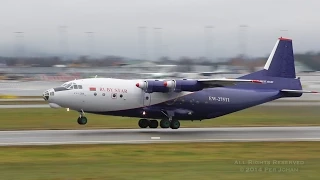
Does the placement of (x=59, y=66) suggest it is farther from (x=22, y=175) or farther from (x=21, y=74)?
(x=22, y=175)

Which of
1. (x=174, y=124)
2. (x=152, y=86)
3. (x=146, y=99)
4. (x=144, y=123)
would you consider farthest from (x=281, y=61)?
(x=144, y=123)

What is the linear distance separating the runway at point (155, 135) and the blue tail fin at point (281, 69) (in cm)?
284

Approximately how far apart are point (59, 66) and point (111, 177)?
121m

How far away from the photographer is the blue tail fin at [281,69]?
3384 centimetres

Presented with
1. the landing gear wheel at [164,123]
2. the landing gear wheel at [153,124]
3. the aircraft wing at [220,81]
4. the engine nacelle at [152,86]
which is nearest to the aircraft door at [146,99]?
the engine nacelle at [152,86]

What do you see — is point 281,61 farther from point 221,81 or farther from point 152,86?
point 152,86

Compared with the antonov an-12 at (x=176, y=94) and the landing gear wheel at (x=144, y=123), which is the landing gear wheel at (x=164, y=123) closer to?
the antonov an-12 at (x=176, y=94)

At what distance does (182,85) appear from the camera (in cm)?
3080

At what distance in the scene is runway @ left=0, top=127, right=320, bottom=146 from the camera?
26.4 m

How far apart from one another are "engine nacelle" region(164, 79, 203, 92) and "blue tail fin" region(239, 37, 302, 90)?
5061mm

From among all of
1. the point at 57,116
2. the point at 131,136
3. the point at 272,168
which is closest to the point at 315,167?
the point at 272,168

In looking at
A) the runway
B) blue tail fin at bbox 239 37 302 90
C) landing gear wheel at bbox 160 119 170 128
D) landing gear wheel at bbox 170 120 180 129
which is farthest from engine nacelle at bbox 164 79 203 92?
blue tail fin at bbox 239 37 302 90

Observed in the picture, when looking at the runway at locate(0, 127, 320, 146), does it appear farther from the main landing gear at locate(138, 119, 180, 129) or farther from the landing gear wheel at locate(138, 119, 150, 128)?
the landing gear wheel at locate(138, 119, 150, 128)

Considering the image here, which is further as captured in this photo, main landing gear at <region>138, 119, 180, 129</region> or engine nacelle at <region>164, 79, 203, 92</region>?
main landing gear at <region>138, 119, 180, 129</region>
